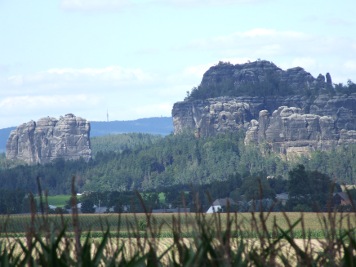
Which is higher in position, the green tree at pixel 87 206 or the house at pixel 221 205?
the house at pixel 221 205

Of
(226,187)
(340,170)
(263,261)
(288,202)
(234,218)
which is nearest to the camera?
(263,261)

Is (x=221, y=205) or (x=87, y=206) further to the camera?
(x=87, y=206)

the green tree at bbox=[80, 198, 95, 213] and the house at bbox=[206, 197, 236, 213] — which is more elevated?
the house at bbox=[206, 197, 236, 213]

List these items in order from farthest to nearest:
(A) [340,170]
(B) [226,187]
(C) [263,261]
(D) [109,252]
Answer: (A) [340,170] → (B) [226,187] → (D) [109,252] → (C) [263,261]

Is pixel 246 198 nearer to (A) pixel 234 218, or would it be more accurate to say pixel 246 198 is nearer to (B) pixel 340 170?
(B) pixel 340 170

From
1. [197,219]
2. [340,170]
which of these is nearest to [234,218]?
[197,219]

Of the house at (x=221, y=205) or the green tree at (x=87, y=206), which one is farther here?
the green tree at (x=87, y=206)

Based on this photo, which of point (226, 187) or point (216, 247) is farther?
point (226, 187)

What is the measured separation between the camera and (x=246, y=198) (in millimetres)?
144000

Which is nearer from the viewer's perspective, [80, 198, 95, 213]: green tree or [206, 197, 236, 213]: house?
[206, 197, 236, 213]: house

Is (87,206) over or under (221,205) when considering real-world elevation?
under

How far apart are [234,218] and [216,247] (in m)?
0.49

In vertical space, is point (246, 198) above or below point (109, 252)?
below

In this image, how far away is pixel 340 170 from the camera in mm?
193250
